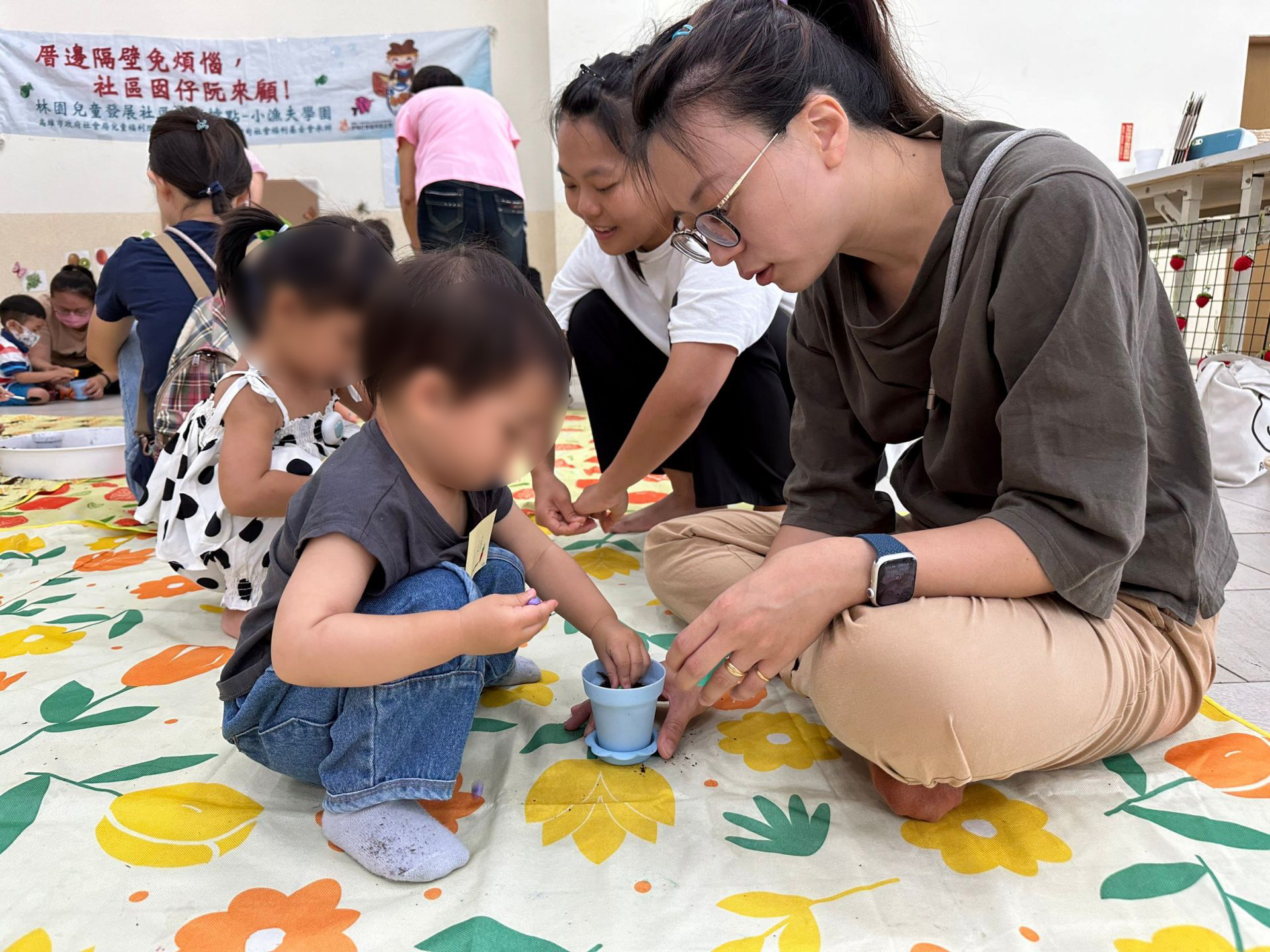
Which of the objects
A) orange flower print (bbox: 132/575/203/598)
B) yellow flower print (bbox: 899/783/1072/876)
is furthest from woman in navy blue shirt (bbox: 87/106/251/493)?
yellow flower print (bbox: 899/783/1072/876)

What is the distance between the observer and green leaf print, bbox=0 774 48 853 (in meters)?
0.82

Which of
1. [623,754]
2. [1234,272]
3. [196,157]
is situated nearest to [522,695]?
[623,754]

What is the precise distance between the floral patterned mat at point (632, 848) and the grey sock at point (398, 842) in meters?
0.01

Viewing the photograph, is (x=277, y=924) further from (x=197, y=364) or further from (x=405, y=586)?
(x=197, y=364)

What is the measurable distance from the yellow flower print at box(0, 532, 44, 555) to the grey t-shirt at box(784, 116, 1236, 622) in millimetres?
1699

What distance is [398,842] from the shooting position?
0.76 m

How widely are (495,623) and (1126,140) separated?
522 cm

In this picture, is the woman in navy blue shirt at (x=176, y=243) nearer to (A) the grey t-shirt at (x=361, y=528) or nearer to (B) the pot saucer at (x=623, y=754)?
(A) the grey t-shirt at (x=361, y=528)

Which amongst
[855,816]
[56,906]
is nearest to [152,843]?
[56,906]

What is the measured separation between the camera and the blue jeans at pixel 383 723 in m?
0.78

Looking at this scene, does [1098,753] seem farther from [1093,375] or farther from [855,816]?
[1093,375]

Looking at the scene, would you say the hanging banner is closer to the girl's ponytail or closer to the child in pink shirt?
the child in pink shirt

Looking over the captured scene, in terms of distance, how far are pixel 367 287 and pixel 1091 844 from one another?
946mm

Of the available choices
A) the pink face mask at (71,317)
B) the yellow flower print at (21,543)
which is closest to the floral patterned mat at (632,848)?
the yellow flower print at (21,543)
